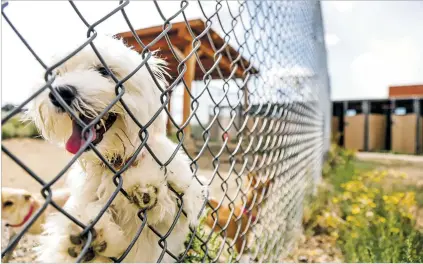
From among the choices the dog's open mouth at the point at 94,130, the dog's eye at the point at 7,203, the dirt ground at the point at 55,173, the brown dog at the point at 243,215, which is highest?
the dog's open mouth at the point at 94,130

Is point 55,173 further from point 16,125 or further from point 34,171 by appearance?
point 34,171

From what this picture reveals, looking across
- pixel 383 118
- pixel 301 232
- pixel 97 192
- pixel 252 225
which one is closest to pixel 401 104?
pixel 383 118

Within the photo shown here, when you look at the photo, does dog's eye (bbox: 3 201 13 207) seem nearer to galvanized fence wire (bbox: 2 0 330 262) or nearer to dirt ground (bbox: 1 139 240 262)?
→ dirt ground (bbox: 1 139 240 262)

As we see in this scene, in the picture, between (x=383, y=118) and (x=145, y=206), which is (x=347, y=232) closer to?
(x=145, y=206)

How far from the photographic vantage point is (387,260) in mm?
2287

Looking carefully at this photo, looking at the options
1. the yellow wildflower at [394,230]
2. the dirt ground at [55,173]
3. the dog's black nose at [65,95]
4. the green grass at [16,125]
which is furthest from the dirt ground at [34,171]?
the yellow wildflower at [394,230]

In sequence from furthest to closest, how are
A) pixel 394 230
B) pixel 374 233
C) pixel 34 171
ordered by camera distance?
pixel 374 233, pixel 394 230, pixel 34 171

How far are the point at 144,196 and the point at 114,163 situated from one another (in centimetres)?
35

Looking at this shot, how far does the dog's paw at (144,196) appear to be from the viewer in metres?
1.23

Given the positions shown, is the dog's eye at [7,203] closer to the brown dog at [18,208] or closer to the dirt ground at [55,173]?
the brown dog at [18,208]

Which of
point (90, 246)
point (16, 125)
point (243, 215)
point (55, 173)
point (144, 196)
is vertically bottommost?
point (55, 173)

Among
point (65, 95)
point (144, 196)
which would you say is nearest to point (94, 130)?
point (65, 95)

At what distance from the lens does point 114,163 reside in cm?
152

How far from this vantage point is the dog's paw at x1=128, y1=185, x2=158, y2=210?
1.23m
